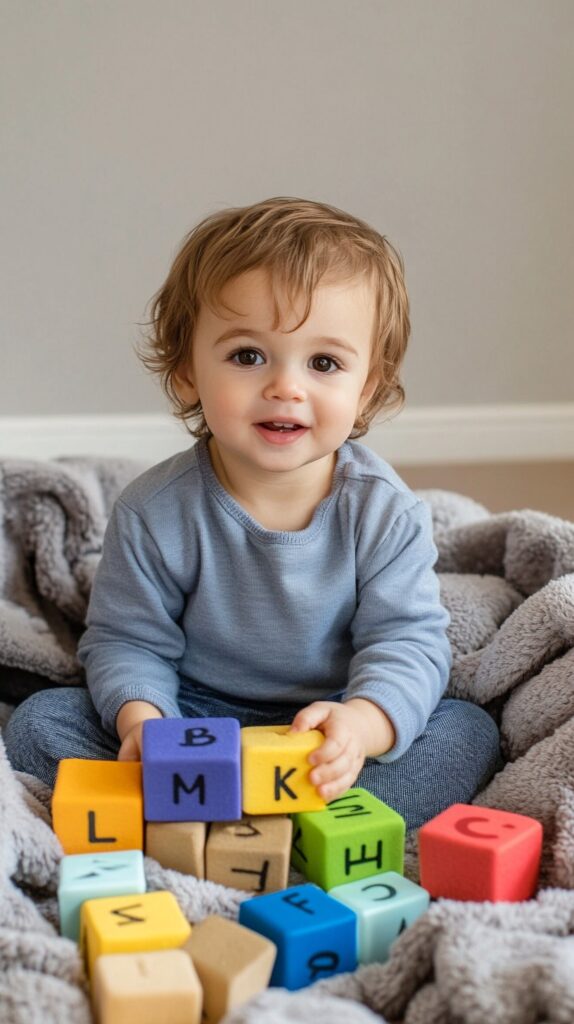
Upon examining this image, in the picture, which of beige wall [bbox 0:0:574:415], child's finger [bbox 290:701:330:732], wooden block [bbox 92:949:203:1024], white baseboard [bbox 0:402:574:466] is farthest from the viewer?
white baseboard [bbox 0:402:574:466]

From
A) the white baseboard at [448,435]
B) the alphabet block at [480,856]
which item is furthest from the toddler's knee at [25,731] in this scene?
the white baseboard at [448,435]

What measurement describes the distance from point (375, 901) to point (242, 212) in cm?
59

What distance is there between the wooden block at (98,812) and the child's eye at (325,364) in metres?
0.36

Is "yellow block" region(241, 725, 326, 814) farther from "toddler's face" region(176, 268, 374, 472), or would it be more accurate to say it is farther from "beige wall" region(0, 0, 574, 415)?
"beige wall" region(0, 0, 574, 415)

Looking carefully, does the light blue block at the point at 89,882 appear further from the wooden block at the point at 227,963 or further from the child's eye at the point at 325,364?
the child's eye at the point at 325,364

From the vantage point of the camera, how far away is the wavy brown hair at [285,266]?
0.97m

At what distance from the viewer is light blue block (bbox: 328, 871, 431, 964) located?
0.76 meters

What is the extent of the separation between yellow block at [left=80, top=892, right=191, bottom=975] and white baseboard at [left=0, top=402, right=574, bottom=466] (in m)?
1.22

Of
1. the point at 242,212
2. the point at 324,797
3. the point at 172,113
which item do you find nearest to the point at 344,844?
the point at 324,797

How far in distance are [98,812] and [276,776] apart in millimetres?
124

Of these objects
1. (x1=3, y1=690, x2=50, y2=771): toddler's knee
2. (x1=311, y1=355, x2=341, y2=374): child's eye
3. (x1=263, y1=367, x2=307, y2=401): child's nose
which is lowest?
(x1=3, y1=690, x2=50, y2=771): toddler's knee

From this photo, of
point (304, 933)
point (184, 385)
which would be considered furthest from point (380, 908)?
point (184, 385)

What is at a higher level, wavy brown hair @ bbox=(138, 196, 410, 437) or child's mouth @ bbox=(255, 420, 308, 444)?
wavy brown hair @ bbox=(138, 196, 410, 437)

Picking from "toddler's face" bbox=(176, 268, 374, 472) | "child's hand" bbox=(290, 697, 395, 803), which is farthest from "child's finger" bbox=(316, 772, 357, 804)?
"toddler's face" bbox=(176, 268, 374, 472)
